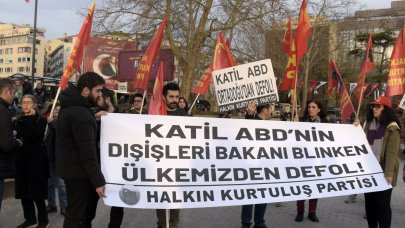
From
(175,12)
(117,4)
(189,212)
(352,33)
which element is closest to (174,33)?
(175,12)

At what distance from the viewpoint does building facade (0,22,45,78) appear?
143 metres

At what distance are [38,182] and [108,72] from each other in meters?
25.1

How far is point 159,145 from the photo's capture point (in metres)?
4.43

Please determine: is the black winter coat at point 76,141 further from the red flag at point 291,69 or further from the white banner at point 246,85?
the red flag at point 291,69

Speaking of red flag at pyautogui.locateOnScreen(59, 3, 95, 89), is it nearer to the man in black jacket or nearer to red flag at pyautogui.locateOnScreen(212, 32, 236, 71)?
the man in black jacket

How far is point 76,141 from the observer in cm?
387

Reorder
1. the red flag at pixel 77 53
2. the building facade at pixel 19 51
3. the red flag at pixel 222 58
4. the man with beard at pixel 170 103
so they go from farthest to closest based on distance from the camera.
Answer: the building facade at pixel 19 51 → the red flag at pixel 222 58 → the red flag at pixel 77 53 → the man with beard at pixel 170 103

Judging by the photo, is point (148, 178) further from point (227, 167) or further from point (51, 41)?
point (51, 41)

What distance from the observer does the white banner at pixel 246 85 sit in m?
7.56

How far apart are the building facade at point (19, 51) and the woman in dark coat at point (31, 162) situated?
5673 inches

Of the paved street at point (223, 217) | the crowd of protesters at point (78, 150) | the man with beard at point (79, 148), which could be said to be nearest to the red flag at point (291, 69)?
the crowd of protesters at point (78, 150)

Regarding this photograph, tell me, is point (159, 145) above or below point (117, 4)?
below

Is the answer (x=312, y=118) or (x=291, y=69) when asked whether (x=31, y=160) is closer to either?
(x=312, y=118)

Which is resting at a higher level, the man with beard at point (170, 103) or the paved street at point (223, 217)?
the man with beard at point (170, 103)
